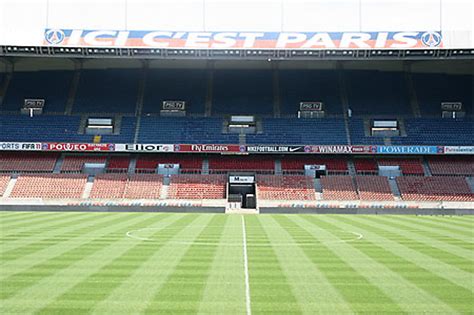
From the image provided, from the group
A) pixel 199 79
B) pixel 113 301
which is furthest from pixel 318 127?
pixel 113 301

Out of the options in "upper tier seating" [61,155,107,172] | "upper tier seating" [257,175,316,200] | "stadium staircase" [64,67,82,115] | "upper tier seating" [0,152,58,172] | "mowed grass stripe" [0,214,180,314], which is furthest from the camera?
"stadium staircase" [64,67,82,115]

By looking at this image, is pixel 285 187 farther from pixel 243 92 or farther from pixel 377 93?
pixel 377 93

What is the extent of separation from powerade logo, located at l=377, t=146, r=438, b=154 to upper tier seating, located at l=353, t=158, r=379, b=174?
6.73 ft

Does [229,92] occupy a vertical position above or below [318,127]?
above

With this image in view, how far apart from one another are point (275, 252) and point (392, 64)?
142ft

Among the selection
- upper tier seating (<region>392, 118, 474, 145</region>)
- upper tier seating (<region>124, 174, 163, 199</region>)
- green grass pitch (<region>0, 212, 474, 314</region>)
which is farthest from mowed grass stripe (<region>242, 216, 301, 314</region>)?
upper tier seating (<region>392, 118, 474, 145</region>)

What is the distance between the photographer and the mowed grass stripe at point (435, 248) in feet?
50.8

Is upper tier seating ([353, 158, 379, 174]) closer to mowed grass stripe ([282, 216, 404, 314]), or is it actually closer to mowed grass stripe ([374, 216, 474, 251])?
mowed grass stripe ([374, 216, 474, 251])

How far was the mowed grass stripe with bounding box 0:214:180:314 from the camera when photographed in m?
10.3

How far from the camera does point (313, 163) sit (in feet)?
158

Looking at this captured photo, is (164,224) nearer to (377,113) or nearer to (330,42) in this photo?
(330,42)

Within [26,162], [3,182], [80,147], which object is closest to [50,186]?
[3,182]

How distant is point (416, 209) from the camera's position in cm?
3772

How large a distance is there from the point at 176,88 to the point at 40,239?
117 ft
